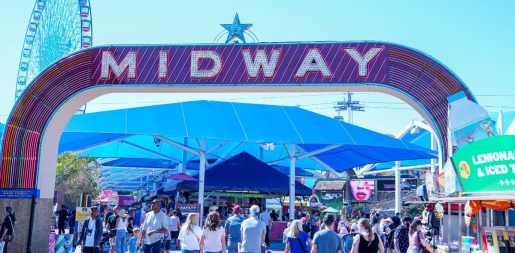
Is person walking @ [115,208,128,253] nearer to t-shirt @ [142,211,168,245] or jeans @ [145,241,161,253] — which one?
jeans @ [145,241,161,253]

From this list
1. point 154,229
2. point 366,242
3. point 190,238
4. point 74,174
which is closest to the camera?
point 366,242

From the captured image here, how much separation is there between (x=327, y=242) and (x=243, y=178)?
16.2m

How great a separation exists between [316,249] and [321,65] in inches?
241

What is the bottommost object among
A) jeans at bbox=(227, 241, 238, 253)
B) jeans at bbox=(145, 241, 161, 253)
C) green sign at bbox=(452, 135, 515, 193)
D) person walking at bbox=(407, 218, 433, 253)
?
jeans at bbox=(145, 241, 161, 253)

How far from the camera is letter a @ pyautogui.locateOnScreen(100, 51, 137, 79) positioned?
1429 centimetres

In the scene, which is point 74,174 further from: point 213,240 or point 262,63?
point 213,240

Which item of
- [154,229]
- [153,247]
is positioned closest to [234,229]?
[154,229]

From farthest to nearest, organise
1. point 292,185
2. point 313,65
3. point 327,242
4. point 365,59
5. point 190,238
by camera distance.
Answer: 1. point 292,185
2. point 313,65
3. point 365,59
4. point 190,238
5. point 327,242

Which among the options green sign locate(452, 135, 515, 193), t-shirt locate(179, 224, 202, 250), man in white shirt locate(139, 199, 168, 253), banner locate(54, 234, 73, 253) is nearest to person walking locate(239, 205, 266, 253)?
t-shirt locate(179, 224, 202, 250)

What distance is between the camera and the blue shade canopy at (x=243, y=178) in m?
24.4

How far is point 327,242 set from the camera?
8.66 m

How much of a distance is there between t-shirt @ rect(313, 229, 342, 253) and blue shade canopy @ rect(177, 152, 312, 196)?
1556cm

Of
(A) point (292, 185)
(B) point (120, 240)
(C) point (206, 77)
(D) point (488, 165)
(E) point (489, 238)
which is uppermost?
(C) point (206, 77)

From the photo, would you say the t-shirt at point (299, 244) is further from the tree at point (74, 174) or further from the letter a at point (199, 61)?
the tree at point (74, 174)
